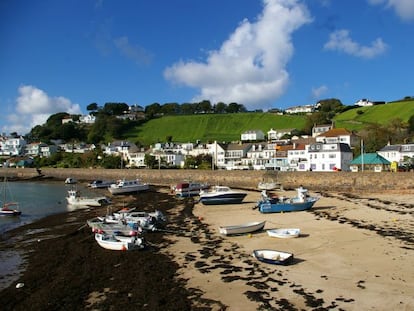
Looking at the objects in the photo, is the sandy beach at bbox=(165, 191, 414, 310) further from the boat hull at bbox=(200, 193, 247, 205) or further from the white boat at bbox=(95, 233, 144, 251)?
the boat hull at bbox=(200, 193, 247, 205)

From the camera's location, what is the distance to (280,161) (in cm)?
7831

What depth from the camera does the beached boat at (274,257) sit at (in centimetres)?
1530

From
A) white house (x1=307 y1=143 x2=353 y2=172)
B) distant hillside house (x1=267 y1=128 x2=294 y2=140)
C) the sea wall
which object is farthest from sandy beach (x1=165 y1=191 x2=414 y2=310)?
distant hillside house (x1=267 y1=128 x2=294 y2=140)

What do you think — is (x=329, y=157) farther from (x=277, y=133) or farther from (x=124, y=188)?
(x=277, y=133)

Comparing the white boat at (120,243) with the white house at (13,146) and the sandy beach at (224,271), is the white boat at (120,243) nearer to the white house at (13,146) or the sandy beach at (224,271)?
the sandy beach at (224,271)

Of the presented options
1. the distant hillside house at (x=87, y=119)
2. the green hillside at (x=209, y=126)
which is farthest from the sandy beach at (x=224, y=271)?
the distant hillside house at (x=87, y=119)

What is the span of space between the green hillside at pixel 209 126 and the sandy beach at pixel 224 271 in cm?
10063

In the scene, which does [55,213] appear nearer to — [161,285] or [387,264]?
[161,285]

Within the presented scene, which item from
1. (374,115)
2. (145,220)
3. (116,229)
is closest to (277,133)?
(374,115)

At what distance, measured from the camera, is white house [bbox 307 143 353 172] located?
63.8m

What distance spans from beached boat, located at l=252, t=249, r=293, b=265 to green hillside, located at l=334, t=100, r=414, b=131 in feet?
309

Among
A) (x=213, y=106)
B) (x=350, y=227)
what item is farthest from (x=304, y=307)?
(x=213, y=106)

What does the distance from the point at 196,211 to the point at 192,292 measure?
19810mm

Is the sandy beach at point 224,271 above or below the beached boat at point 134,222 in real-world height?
below
